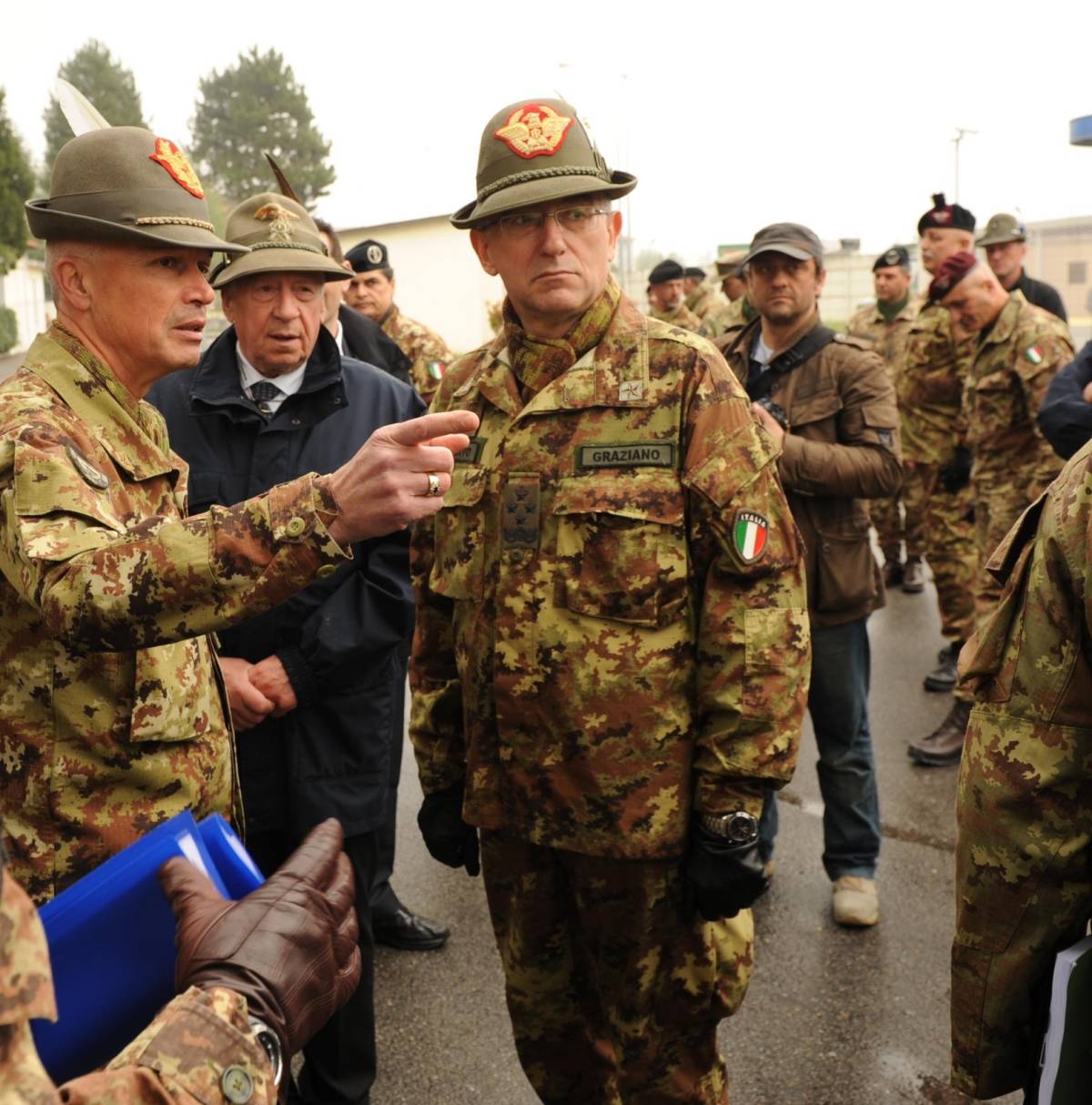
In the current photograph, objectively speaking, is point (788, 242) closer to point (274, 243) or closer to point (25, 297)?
point (274, 243)

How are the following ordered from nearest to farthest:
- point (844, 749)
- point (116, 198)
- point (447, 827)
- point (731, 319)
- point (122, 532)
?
point (122, 532) → point (116, 198) → point (447, 827) → point (844, 749) → point (731, 319)

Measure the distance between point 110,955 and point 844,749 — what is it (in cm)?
260

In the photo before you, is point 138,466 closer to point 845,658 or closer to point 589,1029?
point 589,1029

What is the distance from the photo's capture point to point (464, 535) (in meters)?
2.37

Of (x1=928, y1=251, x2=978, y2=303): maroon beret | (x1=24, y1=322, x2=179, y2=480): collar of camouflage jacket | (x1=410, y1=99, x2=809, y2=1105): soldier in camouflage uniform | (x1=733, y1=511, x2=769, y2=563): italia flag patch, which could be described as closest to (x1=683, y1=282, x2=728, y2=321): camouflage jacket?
(x1=928, y1=251, x2=978, y2=303): maroon beret

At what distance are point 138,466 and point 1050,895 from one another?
1.67 m

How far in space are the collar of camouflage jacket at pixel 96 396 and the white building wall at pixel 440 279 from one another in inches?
1117

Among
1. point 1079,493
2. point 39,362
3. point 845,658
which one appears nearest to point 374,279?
point 845,658

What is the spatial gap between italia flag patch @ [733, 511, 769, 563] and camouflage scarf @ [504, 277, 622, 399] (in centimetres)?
50

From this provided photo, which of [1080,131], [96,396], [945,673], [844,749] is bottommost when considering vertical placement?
[945,673]

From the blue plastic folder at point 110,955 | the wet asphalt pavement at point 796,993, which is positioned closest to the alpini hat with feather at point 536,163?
the blue plastic folder at point 110,955

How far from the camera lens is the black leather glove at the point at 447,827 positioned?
256cm

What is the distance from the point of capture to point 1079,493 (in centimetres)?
156

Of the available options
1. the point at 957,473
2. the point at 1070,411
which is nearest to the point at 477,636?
the point at 1070,411
